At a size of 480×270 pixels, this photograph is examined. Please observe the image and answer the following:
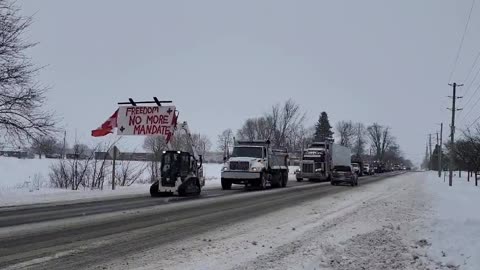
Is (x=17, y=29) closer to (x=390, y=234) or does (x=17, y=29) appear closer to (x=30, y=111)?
(x=30, y=111)

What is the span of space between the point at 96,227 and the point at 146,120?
18.0 metres

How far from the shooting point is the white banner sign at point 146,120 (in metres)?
30.5

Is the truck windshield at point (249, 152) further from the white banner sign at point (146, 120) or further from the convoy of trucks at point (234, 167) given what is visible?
the white banner sign at point (146, 120)

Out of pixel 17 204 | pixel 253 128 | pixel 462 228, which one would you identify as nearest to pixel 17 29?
pixel 17 204

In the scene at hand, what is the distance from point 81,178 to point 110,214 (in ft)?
62.7

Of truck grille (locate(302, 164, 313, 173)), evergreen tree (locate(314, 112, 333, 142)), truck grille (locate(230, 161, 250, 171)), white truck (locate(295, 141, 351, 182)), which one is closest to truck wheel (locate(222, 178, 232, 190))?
truck grille (locate(230, 161, 250, 171))

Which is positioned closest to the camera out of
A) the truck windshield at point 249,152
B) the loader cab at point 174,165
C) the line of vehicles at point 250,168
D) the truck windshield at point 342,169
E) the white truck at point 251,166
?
the loader cab at point 174,165

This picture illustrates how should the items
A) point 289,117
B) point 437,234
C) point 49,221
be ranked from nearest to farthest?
1. point 437,234
2. point 49,221
3. point 289,117

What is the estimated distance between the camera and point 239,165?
110ft

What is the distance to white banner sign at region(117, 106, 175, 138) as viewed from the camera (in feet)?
100

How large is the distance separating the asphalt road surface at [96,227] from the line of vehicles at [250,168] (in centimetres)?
442

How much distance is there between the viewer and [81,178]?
34.7m

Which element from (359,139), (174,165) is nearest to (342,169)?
(174,165)

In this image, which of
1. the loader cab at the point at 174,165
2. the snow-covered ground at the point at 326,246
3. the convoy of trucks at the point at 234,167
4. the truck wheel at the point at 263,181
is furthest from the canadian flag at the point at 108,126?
the snow-covered ground at the point at 326,246
